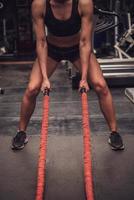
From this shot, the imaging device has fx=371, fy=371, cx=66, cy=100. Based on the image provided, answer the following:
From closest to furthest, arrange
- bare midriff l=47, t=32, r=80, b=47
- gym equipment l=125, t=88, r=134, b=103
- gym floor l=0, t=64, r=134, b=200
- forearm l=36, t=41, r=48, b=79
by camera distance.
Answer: gym floor l=0, t=64, r=134, b=200
forearm l=36, t=41, r=48, b=79
bare midriff l=47, t=32, r=80, b=47
gym equipment l=125, t=88, r=134, b=103

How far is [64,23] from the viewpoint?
2754mm

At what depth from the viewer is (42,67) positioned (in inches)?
107

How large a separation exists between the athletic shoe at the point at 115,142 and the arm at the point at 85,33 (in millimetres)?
721

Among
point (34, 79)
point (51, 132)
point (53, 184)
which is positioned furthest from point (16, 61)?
point (53, 184)

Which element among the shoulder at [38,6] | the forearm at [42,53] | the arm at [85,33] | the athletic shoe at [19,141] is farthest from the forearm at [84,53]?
the athletic shoe at [19,141]

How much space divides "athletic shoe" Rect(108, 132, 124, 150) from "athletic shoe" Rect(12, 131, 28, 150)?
0.73 meters

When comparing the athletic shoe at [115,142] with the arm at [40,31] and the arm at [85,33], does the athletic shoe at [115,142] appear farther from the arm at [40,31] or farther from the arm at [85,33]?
the arm at [40,31]

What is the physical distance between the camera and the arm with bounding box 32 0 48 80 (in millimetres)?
2670

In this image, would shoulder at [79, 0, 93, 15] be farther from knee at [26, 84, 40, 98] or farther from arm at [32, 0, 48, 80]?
knee at [26, 84, 40, 98]

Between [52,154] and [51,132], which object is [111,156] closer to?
[52,154]

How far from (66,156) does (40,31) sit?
1.00 meters

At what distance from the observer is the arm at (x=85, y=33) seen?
2.62 m

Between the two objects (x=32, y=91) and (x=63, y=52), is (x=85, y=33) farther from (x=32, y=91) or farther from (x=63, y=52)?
(x=32, y=91)

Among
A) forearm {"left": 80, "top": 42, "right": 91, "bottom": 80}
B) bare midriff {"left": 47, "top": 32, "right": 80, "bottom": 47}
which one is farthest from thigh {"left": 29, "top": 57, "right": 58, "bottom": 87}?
forearm {"left": 80, "top": 42, "right": 91, "bottom": 80}
